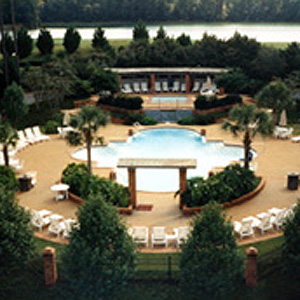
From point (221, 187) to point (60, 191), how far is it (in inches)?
287

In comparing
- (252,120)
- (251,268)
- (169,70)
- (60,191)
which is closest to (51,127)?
(60,191)

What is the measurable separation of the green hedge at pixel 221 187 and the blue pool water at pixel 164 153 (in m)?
A: 3.41

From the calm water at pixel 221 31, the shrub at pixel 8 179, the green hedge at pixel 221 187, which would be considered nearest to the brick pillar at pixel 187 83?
the calm water at pixel 221 31

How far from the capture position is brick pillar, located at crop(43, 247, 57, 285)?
17.0 metres

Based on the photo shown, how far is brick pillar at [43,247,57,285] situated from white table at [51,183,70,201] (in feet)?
23.7

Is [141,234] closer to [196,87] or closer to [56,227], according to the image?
[56,227]

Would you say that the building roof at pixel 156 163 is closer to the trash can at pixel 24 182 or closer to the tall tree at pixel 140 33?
the trash can at pixel 24 182

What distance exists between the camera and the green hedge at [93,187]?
2316 centimetres

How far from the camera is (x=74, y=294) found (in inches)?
651

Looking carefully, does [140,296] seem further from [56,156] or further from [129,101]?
[129,101]

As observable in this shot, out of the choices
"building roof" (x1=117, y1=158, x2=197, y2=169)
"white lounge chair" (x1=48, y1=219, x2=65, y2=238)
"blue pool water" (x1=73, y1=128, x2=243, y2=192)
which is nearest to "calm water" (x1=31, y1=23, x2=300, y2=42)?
"blue pool water" (x1=73, y1=128, x2=243, y2=192)

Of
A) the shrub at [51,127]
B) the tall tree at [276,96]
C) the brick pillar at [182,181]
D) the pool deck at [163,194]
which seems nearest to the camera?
the pool deck at [163,194]

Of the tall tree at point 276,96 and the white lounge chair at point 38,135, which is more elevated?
the tall tree at point 276,96

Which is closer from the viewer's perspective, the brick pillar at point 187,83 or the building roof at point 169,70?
the brick pillar at point 187,83
